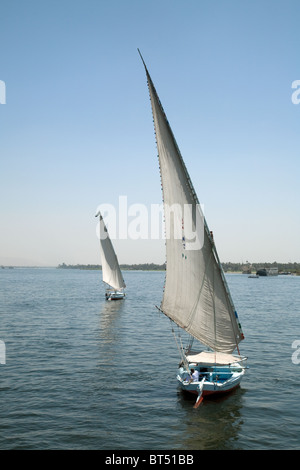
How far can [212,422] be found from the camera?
2409 centimetres

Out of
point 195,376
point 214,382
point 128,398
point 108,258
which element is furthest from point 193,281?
point 108,258

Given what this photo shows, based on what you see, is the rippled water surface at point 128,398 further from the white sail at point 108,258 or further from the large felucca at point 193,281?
the white sail at point 108,258

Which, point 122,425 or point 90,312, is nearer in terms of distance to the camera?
point 122,425

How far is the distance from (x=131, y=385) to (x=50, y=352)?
44.1 ft

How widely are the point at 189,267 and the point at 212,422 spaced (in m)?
9.78

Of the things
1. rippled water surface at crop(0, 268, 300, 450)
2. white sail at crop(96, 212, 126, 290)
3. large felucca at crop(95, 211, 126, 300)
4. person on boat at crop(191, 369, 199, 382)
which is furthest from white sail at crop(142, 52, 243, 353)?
white sail at crop(96, 212, 126, 290)

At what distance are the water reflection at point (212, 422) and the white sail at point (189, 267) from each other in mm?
3542

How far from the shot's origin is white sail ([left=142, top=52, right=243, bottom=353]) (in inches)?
1024

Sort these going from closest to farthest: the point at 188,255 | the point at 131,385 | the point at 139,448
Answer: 1. the point at 139,448
2. the point at 188,255
3. the point at 131,385

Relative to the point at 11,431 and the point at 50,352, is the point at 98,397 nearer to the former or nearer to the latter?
the point at 11,431

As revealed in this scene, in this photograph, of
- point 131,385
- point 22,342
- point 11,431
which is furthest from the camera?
point 22,342

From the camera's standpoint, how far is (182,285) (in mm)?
27766

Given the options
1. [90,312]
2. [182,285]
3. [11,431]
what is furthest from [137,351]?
[90,312]

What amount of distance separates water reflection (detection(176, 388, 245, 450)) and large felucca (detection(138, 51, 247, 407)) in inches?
31.6
